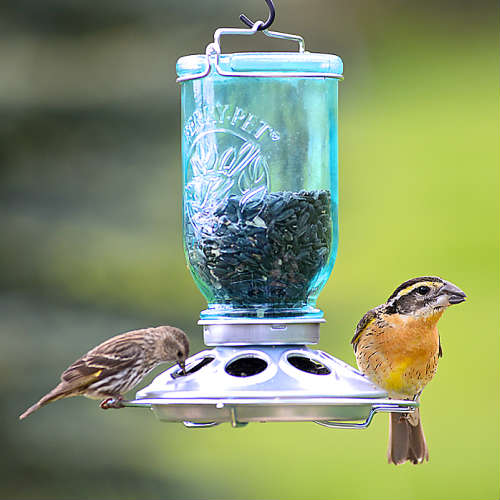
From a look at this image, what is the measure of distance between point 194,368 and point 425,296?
1.13m

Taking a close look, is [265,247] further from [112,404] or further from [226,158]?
[112,404]

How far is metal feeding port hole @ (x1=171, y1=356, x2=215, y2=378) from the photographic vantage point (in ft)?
12.6

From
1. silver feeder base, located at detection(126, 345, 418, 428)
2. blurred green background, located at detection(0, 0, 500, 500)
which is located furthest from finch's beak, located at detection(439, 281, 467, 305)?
blurred green background, located at detection(0, 0, 500, 500)

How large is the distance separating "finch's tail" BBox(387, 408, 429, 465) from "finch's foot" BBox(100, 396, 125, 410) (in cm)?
160

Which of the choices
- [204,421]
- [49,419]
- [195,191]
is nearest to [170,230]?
[49,419]

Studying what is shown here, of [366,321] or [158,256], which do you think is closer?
[366,321]

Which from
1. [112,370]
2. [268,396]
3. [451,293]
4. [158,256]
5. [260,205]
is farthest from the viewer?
[158,256]

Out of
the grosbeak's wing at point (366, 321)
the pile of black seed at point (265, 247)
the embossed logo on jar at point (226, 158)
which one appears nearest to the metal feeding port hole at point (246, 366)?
the pile of black seed at point (265, 247)

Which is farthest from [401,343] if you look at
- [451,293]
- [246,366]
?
[246,366]

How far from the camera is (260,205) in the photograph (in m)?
4.06

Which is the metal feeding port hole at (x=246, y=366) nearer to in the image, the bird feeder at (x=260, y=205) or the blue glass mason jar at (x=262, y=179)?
the bird feeder at (x=260, y=205)

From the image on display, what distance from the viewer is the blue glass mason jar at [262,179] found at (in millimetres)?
4055

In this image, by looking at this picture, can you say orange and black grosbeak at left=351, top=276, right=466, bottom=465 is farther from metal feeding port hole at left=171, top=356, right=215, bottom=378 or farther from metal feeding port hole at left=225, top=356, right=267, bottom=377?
metal feeding port hole at left=171, top=356, right=215, bottom=378

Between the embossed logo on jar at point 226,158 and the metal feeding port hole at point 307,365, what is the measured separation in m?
0.56
